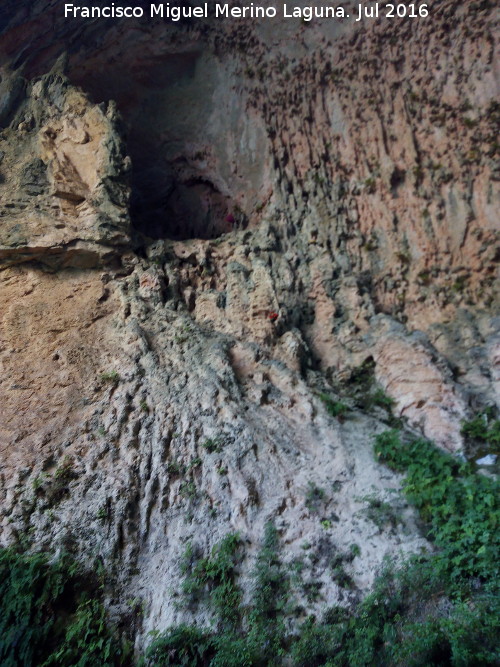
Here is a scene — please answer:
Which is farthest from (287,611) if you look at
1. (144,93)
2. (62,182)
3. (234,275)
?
(144,93)

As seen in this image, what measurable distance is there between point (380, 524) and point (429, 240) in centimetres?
646

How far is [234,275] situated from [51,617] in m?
6.30

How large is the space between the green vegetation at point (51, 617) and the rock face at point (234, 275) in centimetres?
30

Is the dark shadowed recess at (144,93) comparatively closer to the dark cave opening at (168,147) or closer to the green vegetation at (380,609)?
the dark cave opening at (168,147)

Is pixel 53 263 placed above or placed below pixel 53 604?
above

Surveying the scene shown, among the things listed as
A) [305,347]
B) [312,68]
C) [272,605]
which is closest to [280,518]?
[272,605]

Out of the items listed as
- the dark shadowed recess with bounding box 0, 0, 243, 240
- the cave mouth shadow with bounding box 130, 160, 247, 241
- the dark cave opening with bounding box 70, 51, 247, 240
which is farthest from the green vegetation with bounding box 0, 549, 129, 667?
the dark cave opening with bounding box 70, 51, 247, 240

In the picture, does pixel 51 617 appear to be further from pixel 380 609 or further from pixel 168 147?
pixel 168 147

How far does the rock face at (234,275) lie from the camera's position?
5805 mm

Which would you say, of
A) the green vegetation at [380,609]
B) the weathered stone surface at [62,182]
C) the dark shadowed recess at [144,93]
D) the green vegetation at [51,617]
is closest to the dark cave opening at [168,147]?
the dark shadowed recess at [144,93]

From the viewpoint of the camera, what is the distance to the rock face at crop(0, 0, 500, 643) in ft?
19.0

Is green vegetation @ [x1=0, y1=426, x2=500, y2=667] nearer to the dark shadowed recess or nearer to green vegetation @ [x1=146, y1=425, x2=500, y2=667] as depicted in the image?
green vegetation @ [x1=146, y1=425, x2=500, y2=667]

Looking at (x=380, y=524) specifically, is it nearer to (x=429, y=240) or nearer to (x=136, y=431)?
(x=136, y=431)

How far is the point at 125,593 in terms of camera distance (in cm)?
501
